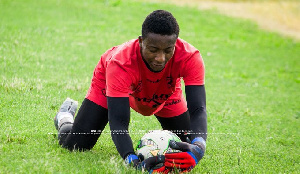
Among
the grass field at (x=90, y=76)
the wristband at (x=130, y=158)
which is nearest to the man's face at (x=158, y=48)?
the wristband at (x=130, y=158)

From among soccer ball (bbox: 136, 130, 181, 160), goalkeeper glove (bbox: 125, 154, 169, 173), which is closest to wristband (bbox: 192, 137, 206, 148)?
soccer ball (bbox: 136, 130, 181, 160)

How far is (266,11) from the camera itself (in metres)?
25.8

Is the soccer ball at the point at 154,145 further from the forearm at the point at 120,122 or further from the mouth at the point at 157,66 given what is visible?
the mouth at the point at 157,66

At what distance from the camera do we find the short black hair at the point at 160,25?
4.86 meters

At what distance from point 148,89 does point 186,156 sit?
39.6 inches

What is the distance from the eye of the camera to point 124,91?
201 inches

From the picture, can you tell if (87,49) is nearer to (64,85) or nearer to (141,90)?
(64,85)

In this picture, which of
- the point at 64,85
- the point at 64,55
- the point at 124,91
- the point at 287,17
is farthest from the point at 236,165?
the point at 287,17

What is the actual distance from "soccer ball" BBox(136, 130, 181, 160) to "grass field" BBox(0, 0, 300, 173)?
0.28 metres

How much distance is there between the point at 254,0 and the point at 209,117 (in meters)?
20.2

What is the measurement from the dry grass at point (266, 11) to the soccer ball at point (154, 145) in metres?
17.5

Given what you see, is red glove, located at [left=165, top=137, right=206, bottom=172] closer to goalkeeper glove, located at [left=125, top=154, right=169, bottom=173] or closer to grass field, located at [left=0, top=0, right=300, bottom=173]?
goalkeeper glove, located at [left=125, top=154, right=169, bottom=173]

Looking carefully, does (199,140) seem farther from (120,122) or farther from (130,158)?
(120,122)

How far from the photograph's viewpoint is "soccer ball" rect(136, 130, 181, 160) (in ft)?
17.6
